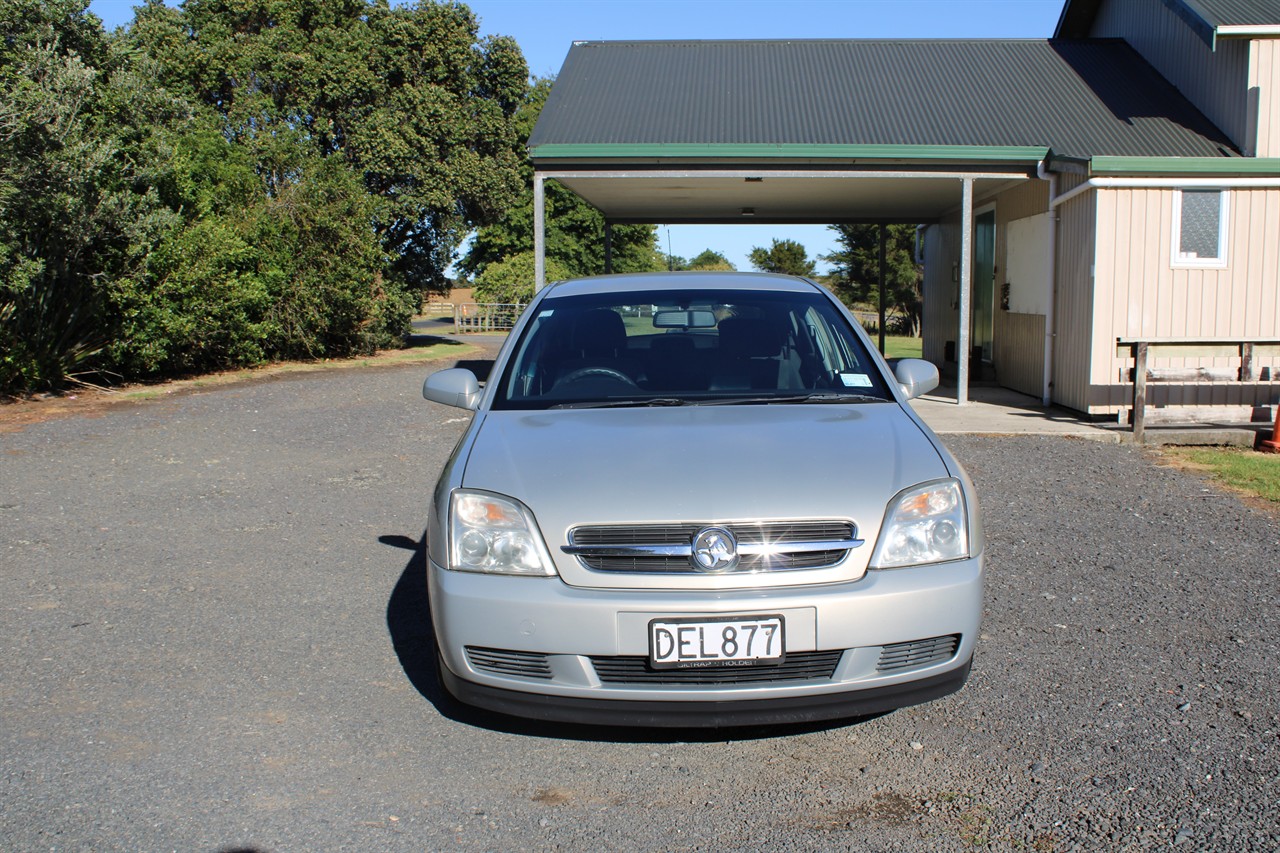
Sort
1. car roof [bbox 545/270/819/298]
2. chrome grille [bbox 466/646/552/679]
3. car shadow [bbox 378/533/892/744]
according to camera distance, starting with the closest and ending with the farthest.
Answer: chrome grille [bbox 466/646/552/679] → car shadow [bbox 378/533/892/744] → car roof [bbox 545/270/819/298]

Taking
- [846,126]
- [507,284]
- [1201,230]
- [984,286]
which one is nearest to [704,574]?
[1201,230]

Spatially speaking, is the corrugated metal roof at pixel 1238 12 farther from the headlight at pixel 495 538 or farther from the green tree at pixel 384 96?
the green tree at pixel 384 96

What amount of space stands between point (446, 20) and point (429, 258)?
5.82 m

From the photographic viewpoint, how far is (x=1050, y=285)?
1285 cm

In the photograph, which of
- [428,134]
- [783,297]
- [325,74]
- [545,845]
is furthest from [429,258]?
[545,845]

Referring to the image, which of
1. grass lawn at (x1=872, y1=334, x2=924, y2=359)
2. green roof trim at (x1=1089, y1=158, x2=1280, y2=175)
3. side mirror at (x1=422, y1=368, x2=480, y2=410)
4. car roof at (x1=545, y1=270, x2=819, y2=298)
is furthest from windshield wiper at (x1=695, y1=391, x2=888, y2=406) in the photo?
grass lawn at (x1=872, y1=334, x2=924, y2=359)

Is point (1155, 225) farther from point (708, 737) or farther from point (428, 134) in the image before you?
point (428, 134)

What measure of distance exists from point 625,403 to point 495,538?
1.10m

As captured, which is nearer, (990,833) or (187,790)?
(990,833)

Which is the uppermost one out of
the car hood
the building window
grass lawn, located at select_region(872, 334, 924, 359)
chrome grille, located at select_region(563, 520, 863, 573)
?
the building window

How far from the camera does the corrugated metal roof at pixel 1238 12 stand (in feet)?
41.1

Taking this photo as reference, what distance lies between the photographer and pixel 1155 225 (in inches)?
456

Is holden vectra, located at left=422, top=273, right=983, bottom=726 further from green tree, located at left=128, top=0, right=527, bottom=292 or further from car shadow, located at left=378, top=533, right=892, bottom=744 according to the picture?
green tree, located at left=128, top=0, right=527, bottom=292

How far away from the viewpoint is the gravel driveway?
307cm
